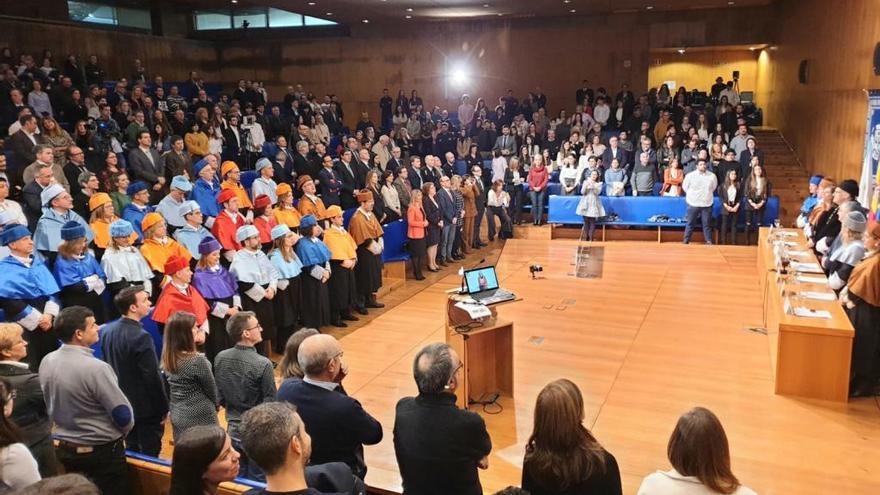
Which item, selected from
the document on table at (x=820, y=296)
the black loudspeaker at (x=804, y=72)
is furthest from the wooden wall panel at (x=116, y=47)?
the black loudspeaker at (x=804, y=72)

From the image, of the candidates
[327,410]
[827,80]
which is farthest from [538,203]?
[327,410]

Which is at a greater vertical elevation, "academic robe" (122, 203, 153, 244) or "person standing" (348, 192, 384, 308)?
"academic robe" (122, 203, 153, 244)

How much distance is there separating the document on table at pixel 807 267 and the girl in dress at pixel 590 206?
460 cm

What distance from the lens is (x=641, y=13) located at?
17469 millimetres

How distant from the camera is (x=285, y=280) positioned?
659 cm

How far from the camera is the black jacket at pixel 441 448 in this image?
275 cm

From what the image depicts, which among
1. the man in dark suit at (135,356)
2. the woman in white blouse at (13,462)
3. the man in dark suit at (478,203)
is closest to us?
the woman in white blouse at (13,462)

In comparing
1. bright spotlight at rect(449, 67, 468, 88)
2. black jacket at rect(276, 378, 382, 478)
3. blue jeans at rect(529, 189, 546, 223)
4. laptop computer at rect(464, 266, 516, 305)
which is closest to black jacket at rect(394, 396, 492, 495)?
black jacket at rect(276, 378, 382, 478)

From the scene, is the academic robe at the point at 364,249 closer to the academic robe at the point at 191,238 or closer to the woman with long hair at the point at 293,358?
the academic robe at the point at 191,238

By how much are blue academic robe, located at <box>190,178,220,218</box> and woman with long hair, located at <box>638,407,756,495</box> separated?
6.63 meters

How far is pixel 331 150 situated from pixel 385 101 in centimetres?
421

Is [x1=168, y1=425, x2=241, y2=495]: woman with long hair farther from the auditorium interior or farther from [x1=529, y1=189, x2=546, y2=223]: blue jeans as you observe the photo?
[x1=529, y1=189, x2=546, y2=223]: blue jeans

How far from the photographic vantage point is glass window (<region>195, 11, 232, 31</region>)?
65.1 feet

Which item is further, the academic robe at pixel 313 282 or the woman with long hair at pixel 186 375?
the academic robe at pixel 313 282
